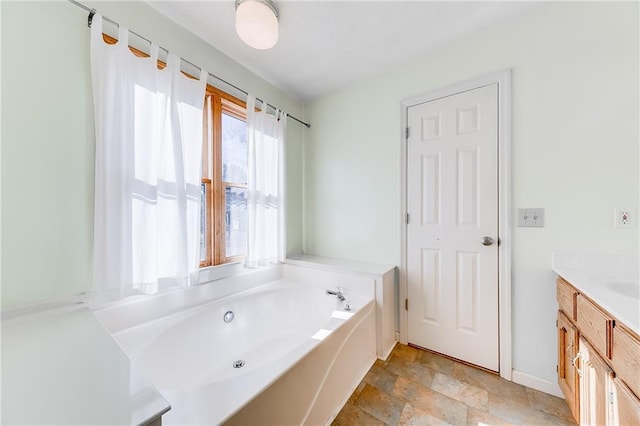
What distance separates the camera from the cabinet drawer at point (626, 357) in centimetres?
71

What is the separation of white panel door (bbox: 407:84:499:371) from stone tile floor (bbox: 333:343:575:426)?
0.62 ft

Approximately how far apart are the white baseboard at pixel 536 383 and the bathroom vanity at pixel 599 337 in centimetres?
13

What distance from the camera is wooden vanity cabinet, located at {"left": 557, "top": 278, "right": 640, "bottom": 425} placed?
2.42 ft

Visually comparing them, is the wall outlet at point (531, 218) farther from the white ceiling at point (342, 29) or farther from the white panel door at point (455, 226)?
the white ceiling at point (342, 29)

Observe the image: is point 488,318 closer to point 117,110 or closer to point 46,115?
point 117,110

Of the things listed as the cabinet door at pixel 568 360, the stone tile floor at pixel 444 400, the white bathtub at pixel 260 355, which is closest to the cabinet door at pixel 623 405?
the cabinet door at pixel 568 360

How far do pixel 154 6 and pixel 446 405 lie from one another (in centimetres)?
303

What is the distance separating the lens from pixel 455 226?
5.80 feet

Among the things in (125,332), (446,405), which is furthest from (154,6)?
(446,405)

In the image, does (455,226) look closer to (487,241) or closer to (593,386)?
(487,241)

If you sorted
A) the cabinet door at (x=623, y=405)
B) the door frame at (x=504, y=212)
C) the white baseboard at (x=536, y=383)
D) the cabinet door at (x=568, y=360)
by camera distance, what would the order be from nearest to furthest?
the cabinet door at (x=623, y=405) < the cabinet door at (x=568, y=360) < the white baseboard at (x=536, y=383) < the door frame at (x=504, y=212)

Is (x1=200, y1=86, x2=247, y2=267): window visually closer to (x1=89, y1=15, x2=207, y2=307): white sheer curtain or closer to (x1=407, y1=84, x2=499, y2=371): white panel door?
→ (x1=89, y1=15, x2=207, y2=307): white sheer curtain

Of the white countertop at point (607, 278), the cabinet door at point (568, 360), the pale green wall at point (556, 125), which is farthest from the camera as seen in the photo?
the pale green wall at point (556, 125)

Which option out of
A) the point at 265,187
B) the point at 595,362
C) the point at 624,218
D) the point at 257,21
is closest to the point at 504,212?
the point at 624,218
